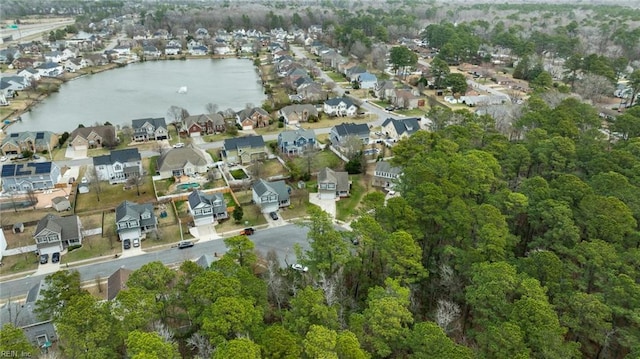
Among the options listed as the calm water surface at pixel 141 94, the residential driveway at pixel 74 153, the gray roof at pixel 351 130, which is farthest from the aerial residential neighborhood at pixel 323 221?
the calm water surface at pixel 141 94

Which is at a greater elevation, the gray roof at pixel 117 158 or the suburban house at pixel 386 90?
the gray roof at pixel 117 158

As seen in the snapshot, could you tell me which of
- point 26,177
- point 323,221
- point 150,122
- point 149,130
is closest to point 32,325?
point 323,221

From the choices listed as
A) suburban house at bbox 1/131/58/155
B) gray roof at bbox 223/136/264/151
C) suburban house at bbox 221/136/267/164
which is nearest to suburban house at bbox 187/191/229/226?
suburban house at bbox 221/136/267/164

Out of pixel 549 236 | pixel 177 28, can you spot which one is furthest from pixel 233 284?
pixel 177 28

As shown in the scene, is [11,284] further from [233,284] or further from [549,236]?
[549,236]

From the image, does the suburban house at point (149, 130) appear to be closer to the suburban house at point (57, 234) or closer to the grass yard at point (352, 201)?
the suburban house at point (57, 234)

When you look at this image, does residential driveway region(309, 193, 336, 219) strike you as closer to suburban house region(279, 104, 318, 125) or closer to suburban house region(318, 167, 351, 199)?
suburban house region(318, 167, 351, 199)
